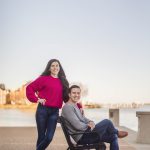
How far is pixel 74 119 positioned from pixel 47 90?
3.27 feet

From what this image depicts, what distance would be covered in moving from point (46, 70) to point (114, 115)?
14.5 meters

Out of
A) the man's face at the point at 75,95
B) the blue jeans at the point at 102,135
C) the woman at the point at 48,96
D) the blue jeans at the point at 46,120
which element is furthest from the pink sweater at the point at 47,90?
the blue jeans at the point at 102,135

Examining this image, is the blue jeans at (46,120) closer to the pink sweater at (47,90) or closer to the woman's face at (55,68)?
the pink sweater at (47,90)

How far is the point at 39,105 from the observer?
7.95m

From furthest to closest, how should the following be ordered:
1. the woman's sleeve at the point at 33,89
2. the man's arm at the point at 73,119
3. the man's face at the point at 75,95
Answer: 1. the woman's sleeve at the point at 33,89
2. the man's face at the point at 75,95
3. the man's arm at the point at 73,119

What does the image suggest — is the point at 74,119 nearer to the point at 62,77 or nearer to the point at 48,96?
the point at 48,96

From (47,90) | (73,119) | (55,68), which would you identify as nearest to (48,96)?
(47,90)

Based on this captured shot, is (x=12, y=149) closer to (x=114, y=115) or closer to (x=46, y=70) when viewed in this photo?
(x=46, y=70)

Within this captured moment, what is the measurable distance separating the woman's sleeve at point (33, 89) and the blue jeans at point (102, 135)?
4.04 ft

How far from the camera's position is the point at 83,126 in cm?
708

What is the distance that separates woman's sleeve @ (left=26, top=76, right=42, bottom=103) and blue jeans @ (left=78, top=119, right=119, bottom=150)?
123 centimetres

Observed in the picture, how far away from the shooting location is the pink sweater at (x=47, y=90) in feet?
25.7

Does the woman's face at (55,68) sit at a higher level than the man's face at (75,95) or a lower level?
higher

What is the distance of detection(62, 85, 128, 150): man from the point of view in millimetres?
7066
